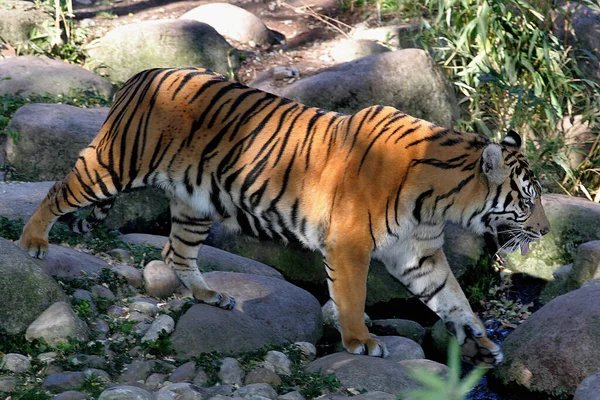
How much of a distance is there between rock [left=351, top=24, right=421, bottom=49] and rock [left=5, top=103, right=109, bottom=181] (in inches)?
172

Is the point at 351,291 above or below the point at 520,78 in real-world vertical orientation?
above

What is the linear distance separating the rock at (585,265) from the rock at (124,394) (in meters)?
3.68

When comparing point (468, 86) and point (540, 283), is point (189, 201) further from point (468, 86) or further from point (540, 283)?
point (468, 86)

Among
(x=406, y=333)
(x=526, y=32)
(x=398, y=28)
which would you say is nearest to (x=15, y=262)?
(x=406, y=333)

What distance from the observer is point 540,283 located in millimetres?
6977

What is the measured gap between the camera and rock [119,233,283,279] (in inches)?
226

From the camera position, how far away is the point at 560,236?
6.95 meters

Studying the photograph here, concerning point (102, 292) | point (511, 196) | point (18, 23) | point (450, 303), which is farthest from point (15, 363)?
point (18, 23)

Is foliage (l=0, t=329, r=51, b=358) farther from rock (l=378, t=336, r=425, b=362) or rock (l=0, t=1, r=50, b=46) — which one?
rock (l=0, t=1, r=50, b=46)

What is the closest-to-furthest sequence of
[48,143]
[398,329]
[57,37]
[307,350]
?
[307,350]
[398,329]
[48,143]
[57,37]

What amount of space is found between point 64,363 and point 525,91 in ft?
18.2

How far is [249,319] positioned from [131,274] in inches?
33.7

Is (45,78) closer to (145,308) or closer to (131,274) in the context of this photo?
(131,274)

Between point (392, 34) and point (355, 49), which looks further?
point (392, 34)
